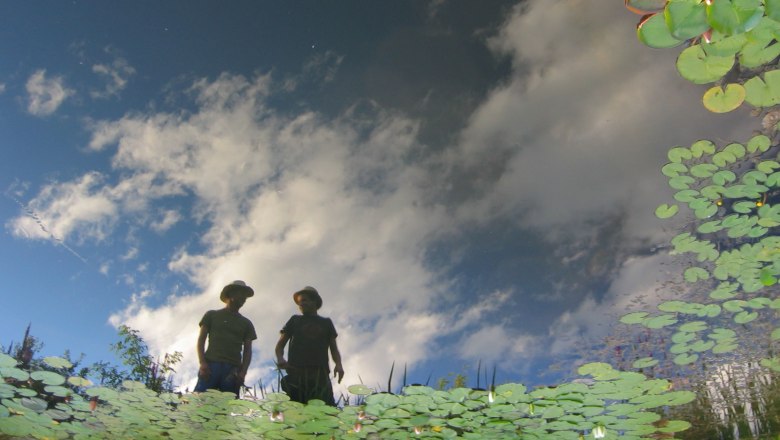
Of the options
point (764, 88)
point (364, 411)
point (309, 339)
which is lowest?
point (364, 411)

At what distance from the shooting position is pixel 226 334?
16.2 ft

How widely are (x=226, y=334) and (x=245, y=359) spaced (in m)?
0.31

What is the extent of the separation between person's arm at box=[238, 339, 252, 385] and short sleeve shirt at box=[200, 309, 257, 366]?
0.12ft

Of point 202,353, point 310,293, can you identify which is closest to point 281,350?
point 310,293

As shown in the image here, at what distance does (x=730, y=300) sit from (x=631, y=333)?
948 mm

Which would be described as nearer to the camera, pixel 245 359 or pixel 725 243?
pixel 725 243

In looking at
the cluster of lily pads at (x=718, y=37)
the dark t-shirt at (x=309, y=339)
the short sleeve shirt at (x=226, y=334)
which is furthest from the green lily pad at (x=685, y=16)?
the short sleeve shirt at (x=226, y=334)

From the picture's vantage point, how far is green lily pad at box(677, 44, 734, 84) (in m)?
2.04

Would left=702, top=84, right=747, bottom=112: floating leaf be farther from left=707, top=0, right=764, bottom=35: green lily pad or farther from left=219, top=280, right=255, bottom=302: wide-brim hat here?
left=219, top=280, right=255, bottom=302: wide-brim hat

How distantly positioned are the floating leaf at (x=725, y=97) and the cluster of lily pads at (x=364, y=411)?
10.2 feet

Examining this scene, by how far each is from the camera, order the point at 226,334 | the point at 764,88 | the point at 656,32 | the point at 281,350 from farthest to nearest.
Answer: the point at 281,350 → the point at 226,334 → the point at 764,88 → the point at 656,32

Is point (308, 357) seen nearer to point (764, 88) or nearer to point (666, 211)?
point (666, 211)

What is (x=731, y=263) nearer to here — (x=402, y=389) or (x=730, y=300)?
(x=730, y=300)

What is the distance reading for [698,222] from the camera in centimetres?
475
